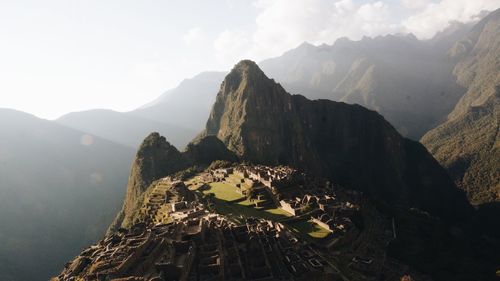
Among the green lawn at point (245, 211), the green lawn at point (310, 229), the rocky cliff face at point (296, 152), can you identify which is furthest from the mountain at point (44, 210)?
the green lawn at point (310, 229)

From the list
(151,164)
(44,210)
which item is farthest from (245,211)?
(44,210)

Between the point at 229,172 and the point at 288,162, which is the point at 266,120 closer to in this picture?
the point at 288,162

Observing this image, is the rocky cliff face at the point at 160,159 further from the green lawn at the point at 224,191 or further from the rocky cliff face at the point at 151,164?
the green lawn at the point at 224,191

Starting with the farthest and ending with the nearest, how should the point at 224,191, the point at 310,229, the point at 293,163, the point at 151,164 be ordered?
the point at 293,163 < the point at 151,164 < the point at 224,191 < the point at 310,229

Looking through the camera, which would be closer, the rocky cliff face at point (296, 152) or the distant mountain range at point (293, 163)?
the distant mountain range at point (293, 163)

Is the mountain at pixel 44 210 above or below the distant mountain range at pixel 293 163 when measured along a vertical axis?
below

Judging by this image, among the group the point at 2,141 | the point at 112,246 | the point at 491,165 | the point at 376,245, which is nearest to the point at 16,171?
the point at 2,141

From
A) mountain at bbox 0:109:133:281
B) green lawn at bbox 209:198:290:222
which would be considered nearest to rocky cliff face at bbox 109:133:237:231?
mountain at bbox 0:109:133:281

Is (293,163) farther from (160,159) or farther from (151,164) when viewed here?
(151,164)
